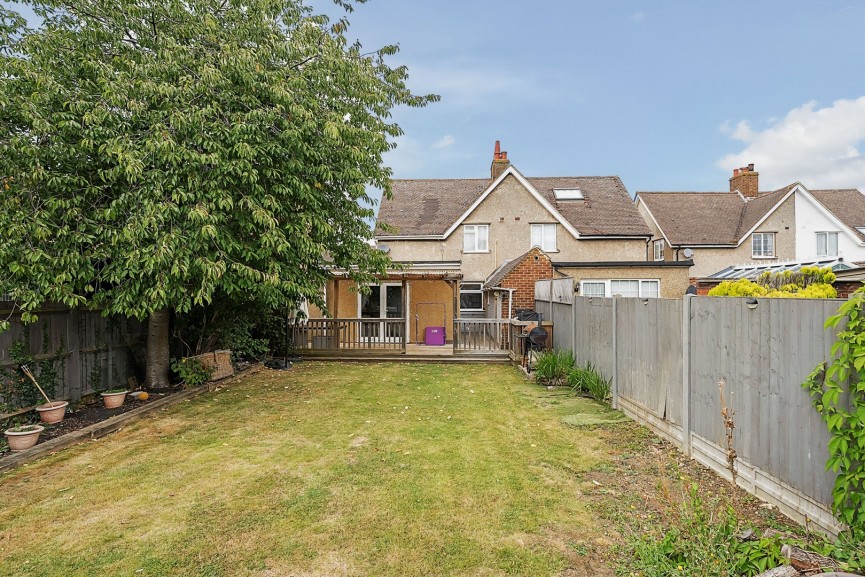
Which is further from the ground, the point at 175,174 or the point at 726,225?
the point at 726,225

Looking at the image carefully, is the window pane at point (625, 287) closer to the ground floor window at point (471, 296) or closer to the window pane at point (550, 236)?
the window pane at point (550, 236)

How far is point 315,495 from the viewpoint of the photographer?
4.54m

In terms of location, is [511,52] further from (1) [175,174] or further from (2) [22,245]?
(2) [22,245]

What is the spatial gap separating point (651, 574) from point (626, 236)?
20.1 m

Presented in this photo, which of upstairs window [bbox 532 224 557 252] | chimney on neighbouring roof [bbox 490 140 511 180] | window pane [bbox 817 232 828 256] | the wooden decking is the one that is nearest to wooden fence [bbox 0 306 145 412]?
the wooden decking

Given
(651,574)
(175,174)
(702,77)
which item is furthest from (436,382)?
(702,77)

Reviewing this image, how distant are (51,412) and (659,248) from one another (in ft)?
93.7

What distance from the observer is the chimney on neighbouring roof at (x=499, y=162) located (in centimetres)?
2330

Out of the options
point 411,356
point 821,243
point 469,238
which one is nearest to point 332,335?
point 411,356

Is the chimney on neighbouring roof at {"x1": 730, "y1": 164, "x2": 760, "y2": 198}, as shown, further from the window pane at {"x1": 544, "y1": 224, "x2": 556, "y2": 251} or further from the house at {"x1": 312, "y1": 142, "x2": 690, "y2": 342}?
the window pane at {"x1": 544, "y1": 224, "x2": 556, "y2": 251}

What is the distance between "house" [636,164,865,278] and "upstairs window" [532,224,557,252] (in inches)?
311

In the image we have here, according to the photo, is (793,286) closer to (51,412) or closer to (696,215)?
(51,412)

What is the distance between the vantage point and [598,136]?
70.2 ft

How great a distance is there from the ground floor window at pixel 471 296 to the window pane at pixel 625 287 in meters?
6.19
